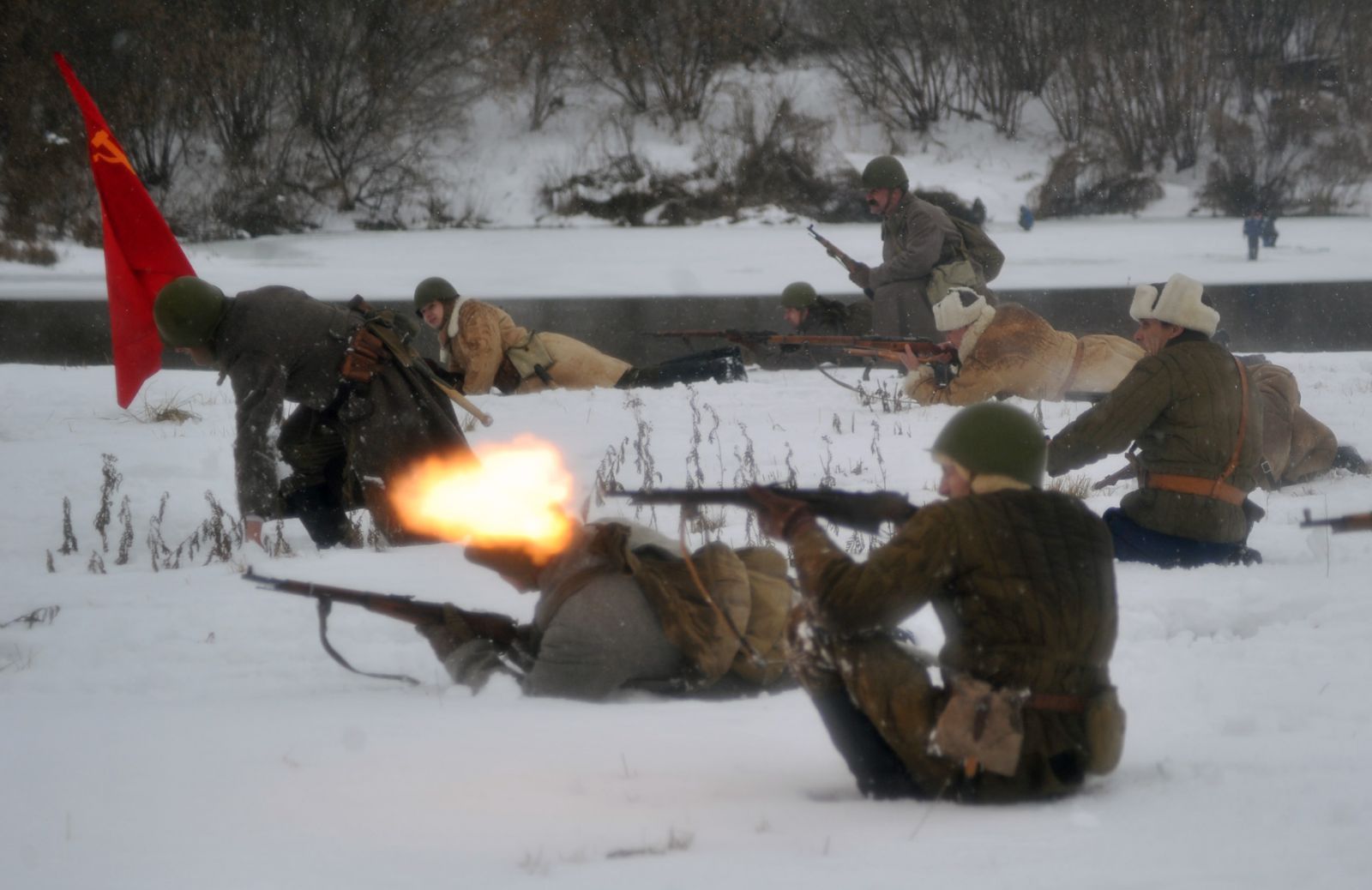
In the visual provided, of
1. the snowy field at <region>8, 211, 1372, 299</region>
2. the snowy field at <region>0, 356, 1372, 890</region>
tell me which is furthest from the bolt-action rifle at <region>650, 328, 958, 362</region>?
the snowy field at <region>8, 211, 1372, 299</region>

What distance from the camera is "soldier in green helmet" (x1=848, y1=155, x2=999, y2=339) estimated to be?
1015 cm

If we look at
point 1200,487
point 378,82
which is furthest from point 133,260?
point 378,82

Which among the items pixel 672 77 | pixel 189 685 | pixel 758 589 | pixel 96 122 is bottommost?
pixel 189 685

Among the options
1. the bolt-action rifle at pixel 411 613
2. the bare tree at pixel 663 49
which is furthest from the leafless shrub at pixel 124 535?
the bare tree at pixel 663 49

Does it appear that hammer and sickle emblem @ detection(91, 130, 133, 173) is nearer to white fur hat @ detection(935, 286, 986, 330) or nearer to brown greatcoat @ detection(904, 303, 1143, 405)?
white fur hat @ detection(935, 286, 986, 330)

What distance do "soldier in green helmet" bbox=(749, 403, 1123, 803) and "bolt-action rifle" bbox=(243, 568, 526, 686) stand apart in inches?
46.5

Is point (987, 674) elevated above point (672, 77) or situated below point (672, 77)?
below

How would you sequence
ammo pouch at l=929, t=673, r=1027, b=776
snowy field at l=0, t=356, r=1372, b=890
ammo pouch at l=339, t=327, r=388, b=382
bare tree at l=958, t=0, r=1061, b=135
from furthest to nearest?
bare tree at l=958, t=0, r=1061, b=135 < ammo pouch at l=339, t=327, r=388, b=382 < ammo pouch at l=929, t=673, r=1027, b=776 < snowy field at l=0, t=356, r=1372, b=890

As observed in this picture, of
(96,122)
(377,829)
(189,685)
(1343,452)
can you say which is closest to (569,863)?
(377,829)

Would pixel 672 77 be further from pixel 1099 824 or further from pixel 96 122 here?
pixel 1099 824

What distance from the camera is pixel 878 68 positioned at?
104ft

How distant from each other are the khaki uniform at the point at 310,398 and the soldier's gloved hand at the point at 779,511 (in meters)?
3.04

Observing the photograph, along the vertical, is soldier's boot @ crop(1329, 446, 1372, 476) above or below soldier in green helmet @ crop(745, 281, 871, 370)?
below

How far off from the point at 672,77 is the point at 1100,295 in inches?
572
